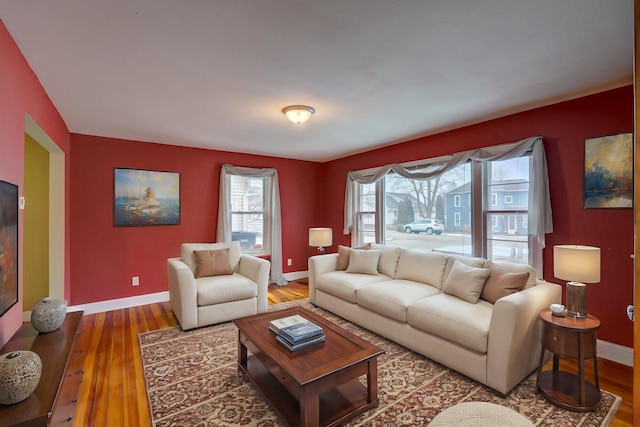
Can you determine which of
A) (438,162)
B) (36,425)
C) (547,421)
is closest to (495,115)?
(438,162)

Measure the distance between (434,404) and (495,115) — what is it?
2.95m

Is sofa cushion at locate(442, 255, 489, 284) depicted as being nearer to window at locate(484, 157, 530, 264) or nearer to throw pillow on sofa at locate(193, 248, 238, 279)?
window at locate(484, 157, 530, 264)

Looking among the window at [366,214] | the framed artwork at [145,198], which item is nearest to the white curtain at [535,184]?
the window at [366,214]

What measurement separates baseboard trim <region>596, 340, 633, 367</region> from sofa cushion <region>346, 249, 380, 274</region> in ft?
7.28

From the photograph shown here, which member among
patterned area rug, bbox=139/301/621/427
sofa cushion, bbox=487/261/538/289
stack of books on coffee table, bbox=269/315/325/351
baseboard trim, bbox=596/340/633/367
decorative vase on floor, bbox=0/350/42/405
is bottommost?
patterned area rug, bbox=139/301/621/427

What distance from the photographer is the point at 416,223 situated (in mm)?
4473

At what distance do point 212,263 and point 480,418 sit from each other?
326cm

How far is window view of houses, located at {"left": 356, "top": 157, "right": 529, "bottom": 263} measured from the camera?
10.9 feet

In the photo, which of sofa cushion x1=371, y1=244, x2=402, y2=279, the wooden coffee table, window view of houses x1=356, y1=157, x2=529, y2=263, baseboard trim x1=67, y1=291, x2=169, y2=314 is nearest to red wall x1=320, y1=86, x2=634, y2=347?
window view of houses x1=356, y1=157, x2=529, y2=263

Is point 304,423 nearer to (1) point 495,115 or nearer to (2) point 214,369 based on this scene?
(2) point 214,369

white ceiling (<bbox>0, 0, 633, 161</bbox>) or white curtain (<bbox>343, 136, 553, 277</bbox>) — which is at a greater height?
white ceiling (<bbox>0, 0, 633, 161</bbox>)

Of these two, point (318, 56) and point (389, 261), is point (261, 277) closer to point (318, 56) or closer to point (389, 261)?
point (389, 261)

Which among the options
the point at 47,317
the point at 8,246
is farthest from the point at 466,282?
the point at 8,246

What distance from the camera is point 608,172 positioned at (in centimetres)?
262
